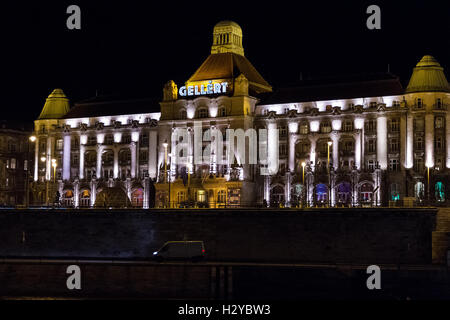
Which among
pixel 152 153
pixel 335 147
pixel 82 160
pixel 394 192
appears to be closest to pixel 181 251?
pixel 394 192

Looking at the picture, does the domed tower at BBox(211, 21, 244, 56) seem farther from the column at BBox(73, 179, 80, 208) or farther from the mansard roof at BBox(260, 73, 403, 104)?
the column at BBox(73, 179, 80, 208)

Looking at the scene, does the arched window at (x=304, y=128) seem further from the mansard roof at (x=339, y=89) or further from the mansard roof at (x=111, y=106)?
the mansard roof at (x=111, y=106)

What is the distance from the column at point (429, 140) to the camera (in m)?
136

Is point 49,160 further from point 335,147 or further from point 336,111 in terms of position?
point 336,111

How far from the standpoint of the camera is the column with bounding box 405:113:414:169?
450 feet

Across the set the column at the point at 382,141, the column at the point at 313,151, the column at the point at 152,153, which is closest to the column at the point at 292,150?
the column at the point at 313,151

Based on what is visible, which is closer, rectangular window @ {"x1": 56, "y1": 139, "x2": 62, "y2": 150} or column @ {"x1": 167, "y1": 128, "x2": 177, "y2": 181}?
column @ {"x1": 167, "y1": 128, "x2": 177, "y2": 181}

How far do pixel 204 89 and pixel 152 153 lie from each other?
545 inches

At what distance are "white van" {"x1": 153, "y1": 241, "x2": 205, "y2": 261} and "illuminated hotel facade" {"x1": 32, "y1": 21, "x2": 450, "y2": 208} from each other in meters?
26.6

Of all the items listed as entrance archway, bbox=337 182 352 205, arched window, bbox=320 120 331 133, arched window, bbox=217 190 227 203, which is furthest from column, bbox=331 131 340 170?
arched window, bbox=217 190 227 203

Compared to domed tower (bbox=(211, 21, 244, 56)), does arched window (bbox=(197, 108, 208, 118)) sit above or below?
below
